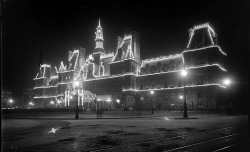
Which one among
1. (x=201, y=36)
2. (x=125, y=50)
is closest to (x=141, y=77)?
(x=125, y=50)

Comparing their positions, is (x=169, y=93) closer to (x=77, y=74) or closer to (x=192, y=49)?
(x=192, y=49)

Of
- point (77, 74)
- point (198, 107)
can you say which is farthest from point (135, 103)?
point (77, 74)

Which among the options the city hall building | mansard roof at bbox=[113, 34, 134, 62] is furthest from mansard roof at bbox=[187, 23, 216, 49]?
mansard roof at bbox=[113, 34, 134, 62]

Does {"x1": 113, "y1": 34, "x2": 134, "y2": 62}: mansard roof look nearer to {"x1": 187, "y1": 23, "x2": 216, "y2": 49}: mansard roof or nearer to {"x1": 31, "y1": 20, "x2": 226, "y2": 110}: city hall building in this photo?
{"x1": 31, "y1": 20, "x2": 226, "y2": 110}: city hall building

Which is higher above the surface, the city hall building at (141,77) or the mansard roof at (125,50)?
the mansard roof at (125,50)

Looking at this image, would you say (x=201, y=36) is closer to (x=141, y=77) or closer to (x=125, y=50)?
(x=141, y=77)

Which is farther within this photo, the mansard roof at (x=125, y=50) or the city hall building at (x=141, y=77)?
the mansard roof at (x=125, y=50)

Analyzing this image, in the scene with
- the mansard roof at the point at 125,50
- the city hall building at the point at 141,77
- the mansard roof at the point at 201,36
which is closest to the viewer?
the city hall building at the point at 141,77

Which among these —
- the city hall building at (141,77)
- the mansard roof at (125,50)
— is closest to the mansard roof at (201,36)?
the city hall building at (141,77)

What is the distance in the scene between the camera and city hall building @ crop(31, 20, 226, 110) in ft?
183

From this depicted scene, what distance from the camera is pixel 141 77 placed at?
7038 cm

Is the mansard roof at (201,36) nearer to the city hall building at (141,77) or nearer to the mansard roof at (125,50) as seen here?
the city hall building at (141,77)

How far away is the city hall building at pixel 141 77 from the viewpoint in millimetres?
55688

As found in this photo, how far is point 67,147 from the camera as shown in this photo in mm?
9086
